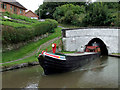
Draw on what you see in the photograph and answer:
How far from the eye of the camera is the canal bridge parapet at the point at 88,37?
23.5 meters

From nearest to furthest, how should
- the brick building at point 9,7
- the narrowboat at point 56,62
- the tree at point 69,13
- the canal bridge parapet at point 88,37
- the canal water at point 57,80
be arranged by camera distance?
the canal water at point 57,80, the narrowboat at point 56,62, the canal bridge parapet at point 88,37, the brick building at point 9,7, the tree at point 69,13

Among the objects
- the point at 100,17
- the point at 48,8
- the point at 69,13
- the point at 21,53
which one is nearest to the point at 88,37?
the point at 21,53

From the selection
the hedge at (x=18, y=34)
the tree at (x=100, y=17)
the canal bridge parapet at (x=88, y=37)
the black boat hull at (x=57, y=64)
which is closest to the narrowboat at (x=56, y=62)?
the black boat hull at (x=57, y=64)

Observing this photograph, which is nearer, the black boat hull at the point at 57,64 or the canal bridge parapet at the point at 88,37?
the black boat hull at the point at 57,64

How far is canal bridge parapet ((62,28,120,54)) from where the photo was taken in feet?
77.3

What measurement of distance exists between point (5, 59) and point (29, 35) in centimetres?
693

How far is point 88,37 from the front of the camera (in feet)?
79.9

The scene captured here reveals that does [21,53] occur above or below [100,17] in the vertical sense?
below

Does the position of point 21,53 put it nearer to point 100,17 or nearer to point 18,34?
point 18,34

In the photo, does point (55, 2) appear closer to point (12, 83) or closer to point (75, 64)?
point (75, 64)

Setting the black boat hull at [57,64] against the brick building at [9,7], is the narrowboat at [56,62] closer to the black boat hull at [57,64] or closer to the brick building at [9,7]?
the black boat hull at [57,64]

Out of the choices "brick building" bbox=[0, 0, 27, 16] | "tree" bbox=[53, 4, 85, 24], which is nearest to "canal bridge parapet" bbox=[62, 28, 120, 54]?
"brick building" bbox=[0, 0, 27, 16]

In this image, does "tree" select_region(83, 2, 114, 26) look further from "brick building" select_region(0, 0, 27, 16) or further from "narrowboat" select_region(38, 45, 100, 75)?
"narrowboat" select_region(38, 45, 100, 75)

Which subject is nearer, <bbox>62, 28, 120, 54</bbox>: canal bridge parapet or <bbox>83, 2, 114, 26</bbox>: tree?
<bbox>62, 28, 120, 54</bbox>: canal bridge parapet
